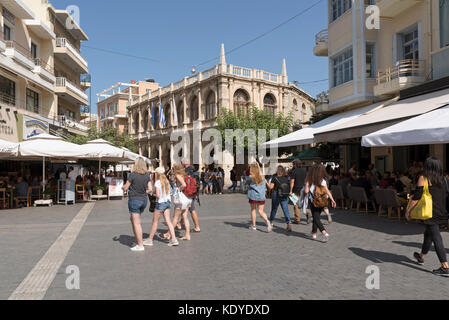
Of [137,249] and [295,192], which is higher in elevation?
[295,192]

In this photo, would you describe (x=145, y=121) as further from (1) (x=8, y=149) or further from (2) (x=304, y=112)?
(1) (x=8, y=149)

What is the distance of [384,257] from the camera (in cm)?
599

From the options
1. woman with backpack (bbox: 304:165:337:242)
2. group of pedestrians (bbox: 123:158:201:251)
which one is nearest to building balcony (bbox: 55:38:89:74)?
group of pedestrians (bbox: 123:158:201:251)

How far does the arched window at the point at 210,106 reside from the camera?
37.7 m

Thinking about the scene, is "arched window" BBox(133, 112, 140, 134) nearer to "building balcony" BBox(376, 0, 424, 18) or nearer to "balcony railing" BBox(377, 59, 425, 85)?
"balcony railing" BBox(377, 59, 425, 85)

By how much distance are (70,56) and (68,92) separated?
122 inches

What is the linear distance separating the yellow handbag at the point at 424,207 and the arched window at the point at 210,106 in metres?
32.6

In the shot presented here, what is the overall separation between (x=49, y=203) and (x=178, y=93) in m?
29.5

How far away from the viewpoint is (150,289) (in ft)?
14.6

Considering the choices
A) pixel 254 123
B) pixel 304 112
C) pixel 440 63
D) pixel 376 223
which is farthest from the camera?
pixel 304 112

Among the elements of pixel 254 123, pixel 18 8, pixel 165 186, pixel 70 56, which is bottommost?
pixel 165 186

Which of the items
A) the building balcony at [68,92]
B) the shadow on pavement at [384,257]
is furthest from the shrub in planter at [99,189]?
the shadow on pavement at [384,257]

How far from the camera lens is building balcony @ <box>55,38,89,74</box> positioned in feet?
89.6

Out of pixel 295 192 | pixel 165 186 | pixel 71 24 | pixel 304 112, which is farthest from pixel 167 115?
pixel 165 186
